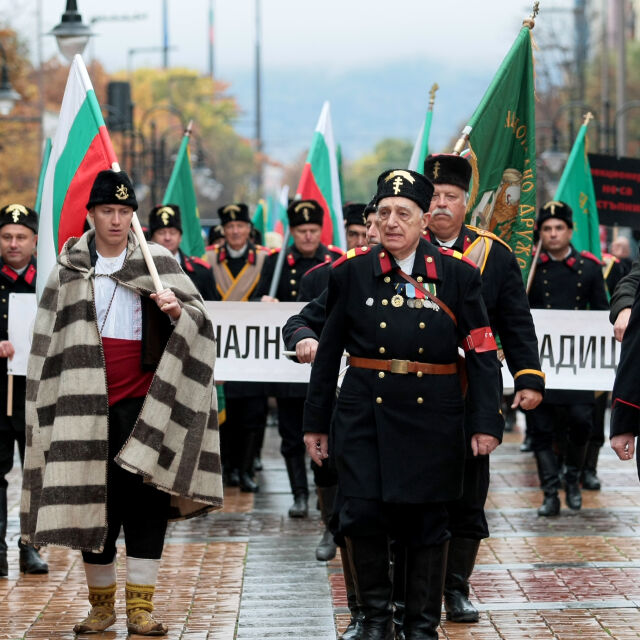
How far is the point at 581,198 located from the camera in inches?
537

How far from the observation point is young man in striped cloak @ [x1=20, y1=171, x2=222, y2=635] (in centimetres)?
709

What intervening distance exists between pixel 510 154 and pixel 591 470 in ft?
15.1

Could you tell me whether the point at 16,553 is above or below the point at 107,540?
below

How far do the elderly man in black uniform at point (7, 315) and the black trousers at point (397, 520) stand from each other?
305 centimetres

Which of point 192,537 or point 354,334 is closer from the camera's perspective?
point 354,334

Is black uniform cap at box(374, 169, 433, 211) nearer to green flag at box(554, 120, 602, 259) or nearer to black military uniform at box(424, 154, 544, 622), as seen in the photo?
black military uniform at box(424, 154, 544, 622)

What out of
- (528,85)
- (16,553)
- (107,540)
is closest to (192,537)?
(16,553)

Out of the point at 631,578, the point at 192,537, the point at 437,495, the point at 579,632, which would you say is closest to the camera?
the point at 437,495

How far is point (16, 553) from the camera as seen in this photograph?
9.59 metres

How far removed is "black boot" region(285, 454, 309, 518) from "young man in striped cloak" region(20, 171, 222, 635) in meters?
3.74

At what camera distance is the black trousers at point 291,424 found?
1155 centimetres

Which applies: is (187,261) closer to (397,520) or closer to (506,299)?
(506,299)

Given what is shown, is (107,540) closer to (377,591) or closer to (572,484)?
(377,591)

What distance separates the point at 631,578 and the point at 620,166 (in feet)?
23.6
